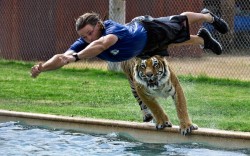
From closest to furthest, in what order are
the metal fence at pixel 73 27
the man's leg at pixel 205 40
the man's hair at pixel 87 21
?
the man's hair at pixel 87 21 → the man's leg at pixel 205 40 → the metal fence at pixel 73 27

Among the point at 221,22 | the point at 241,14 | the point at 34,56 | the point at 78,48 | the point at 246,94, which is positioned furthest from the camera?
the point at 34,56

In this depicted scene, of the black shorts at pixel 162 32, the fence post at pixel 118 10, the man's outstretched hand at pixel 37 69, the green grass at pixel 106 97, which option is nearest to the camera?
the man's outstretched hand at pixel 37 69

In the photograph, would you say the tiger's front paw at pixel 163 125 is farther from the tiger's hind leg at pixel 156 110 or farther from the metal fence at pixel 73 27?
the metal fence at pixel 73 27

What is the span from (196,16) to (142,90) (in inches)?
45.9

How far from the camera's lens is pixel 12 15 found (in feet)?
64.8

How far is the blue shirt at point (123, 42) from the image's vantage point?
329 inches

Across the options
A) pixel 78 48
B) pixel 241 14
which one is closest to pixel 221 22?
pixel 78 48

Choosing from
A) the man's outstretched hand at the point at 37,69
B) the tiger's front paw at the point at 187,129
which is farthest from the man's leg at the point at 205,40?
the man's outstretched hand at the point at 37,69

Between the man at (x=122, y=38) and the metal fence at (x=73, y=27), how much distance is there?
304 inches

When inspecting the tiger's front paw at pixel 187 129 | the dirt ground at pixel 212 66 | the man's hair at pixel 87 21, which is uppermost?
the man's hair at pixel 87 21

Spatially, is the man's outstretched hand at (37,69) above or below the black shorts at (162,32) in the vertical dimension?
below

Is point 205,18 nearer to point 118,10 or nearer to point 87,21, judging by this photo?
point 87,21

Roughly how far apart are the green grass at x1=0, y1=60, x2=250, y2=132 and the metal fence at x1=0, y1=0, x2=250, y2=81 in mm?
2121

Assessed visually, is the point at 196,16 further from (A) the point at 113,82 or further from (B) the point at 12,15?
(B) the point at 12,15
